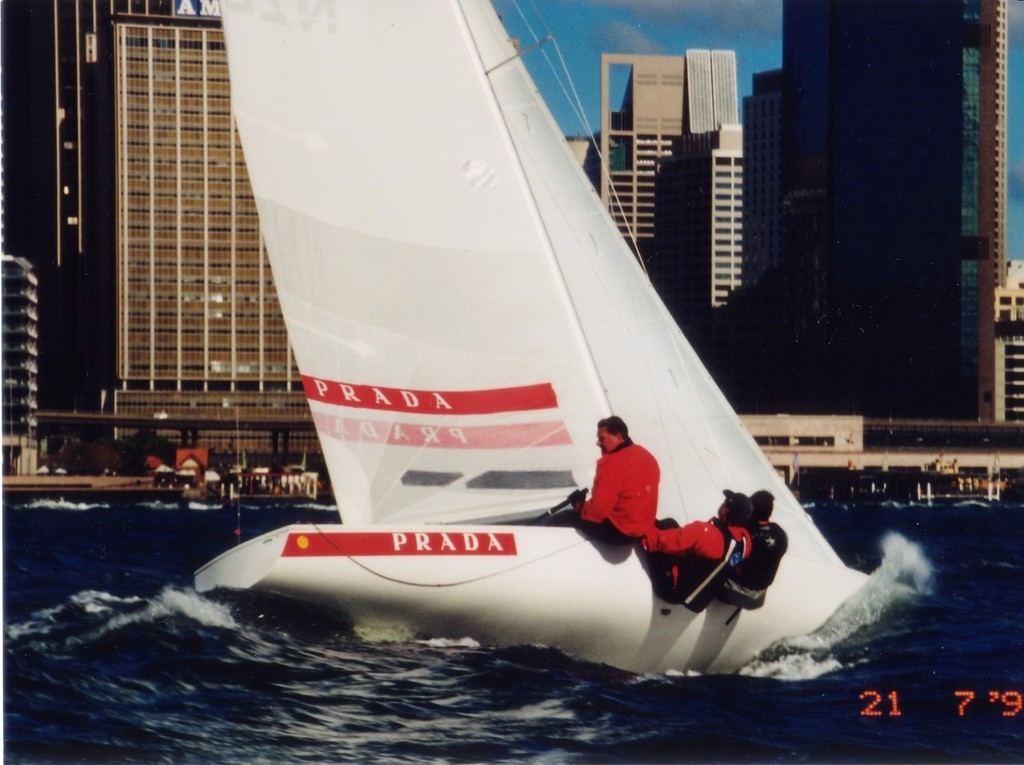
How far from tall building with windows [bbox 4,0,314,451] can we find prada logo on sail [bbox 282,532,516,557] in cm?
4820

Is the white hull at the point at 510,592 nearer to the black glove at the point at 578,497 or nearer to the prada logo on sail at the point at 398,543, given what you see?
the prada logo on sail at the point at 398,543

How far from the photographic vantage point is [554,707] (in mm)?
8891

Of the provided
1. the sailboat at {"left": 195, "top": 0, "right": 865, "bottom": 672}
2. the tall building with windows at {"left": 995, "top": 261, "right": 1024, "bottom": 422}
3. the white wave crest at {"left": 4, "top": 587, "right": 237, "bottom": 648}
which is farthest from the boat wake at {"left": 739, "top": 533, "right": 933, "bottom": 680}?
the tall building with windows at {"left": 995, "top": 261, "right": 1024, "bottom": 422}

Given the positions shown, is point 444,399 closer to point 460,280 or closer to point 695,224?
point 460,280

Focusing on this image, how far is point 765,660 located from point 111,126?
6579 cm

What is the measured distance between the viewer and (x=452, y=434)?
1066 centimetres

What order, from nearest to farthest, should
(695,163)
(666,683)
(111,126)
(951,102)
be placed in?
1. (666,683)
2. (695,163)
3. (951,102)
4. (111,126)

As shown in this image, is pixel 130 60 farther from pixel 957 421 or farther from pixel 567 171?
pixel 567 171

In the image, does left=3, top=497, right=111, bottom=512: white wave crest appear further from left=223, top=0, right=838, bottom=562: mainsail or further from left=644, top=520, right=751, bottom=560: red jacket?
left=644, top=520, right=751, bottom=560: red jacket

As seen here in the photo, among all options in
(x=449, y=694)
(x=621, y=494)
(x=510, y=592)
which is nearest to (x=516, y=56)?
(x=621, y=494)

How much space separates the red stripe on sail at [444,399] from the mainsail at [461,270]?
13 millimetres

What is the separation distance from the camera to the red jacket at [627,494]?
941cm

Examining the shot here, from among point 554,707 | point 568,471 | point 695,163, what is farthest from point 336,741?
point 695,163

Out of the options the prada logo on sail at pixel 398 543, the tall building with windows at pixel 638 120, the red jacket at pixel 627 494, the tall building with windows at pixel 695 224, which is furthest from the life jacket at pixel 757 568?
the tall building with windows at pixel 695 224
